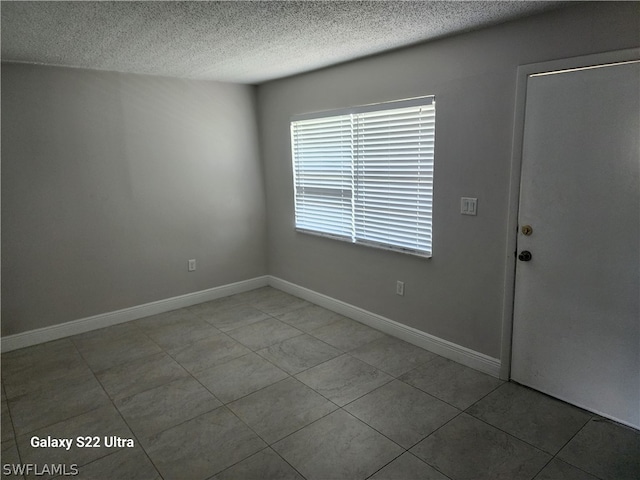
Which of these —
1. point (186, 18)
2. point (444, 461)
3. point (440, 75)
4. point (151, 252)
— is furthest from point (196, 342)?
point (440, 75)

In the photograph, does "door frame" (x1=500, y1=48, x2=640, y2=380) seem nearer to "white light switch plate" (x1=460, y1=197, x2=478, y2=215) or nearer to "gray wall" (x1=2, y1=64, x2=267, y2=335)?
"white light switch plate" (x1=460, y1=197, x2=478, y2=215)

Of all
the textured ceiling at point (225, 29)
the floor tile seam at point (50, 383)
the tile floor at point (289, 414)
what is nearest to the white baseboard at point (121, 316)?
the tile floor at point (289, 414)

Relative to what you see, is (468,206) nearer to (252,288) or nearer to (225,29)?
(225,29)

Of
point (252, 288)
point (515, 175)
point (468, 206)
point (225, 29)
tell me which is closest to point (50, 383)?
point (252, 288)

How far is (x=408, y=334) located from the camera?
11.3 ft

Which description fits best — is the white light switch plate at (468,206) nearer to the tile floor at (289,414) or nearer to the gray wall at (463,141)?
the gray wall at (463,141)

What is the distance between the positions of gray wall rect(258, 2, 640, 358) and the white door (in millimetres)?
169

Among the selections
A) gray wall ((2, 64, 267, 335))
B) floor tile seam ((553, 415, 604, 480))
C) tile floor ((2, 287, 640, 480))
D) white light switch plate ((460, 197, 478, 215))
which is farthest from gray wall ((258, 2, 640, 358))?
gray wall ((2, 64, 267, 335))

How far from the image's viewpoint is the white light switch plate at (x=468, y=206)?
2.85m

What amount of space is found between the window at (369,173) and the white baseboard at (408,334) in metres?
0.67

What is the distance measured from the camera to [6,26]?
236cm

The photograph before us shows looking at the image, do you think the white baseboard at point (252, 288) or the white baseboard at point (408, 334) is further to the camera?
the white baseboard at point (252, 288)

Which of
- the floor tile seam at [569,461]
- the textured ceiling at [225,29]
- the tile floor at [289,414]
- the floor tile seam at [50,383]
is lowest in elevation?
the floor tile seam at [569,461]

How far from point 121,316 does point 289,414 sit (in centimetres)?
230
